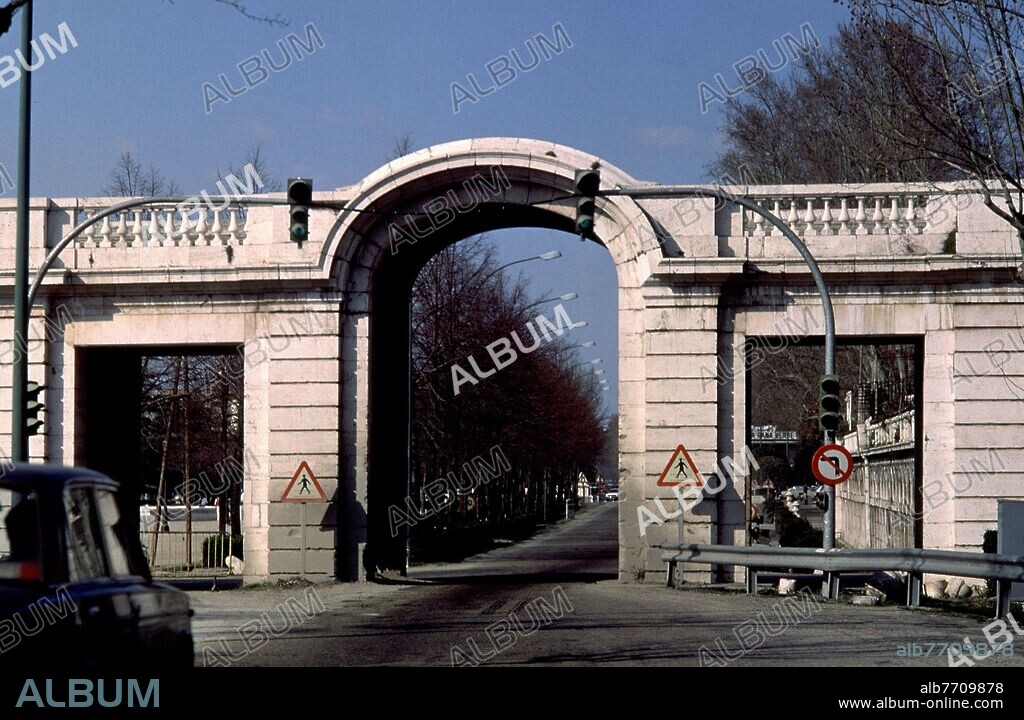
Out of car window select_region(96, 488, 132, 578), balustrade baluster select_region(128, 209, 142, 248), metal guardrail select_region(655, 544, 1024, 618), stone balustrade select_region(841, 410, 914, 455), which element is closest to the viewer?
car window select_region(96, 488, 132, 578)

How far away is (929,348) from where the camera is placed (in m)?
27.2

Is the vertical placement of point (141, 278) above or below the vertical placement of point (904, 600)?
above

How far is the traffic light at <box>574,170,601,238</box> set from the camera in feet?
72.5

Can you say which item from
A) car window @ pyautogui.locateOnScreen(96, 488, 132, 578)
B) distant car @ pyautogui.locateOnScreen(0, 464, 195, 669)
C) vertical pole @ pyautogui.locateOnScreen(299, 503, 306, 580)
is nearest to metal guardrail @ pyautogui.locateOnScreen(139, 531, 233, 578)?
vertical pole @ pyautogui.locateOnScreen(299, 503, 306, 580)

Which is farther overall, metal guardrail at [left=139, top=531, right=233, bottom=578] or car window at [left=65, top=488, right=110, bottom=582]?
metal guardrail at [left=139, top=531, right=233, bottom=578]

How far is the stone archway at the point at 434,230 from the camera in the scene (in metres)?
27.7

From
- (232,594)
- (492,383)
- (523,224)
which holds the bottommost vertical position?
(232,594)

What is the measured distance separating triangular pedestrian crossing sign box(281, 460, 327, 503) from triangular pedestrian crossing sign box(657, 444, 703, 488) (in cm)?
634

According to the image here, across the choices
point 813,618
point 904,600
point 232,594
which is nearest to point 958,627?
point 813,618

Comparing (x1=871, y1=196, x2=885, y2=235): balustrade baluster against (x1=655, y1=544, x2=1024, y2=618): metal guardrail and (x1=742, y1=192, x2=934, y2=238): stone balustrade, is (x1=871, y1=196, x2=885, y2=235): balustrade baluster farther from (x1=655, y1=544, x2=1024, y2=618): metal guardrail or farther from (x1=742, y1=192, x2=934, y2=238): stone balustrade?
(x1=655, y1=544, x2=1024, y2=618): metal guardrail

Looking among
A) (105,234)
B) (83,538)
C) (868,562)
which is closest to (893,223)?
(868,562)

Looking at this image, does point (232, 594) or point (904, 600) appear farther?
point (232, 594)

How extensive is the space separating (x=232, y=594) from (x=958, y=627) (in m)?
13.3

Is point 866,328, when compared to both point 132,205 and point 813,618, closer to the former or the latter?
point 813,618
